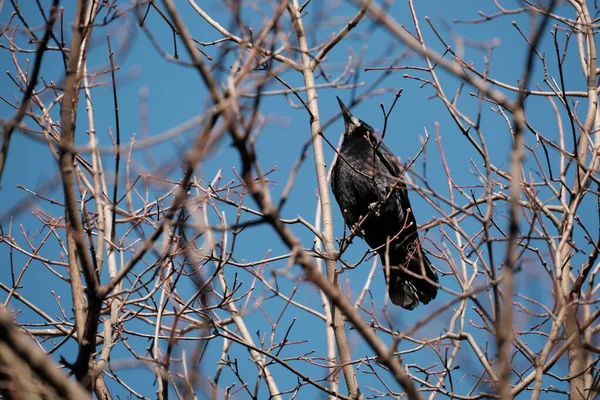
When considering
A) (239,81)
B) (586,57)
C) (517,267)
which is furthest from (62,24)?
(586,57)

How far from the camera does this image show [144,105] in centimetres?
256

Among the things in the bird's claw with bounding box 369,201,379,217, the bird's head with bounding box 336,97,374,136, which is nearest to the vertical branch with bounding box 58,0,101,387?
the bird's claw with bounding box 369,201,379,217

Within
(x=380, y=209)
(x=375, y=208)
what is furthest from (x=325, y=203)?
(x=380, y=209)

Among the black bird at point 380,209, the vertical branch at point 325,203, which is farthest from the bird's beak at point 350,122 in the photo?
the vertical branch at point 325,203

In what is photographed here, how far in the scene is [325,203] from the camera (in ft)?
14.0

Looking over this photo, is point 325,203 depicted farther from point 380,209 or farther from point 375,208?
point 380,209

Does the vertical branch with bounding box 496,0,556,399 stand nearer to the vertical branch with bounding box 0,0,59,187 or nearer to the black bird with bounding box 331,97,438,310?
the vertical branch with bounding box 0,0,59,187

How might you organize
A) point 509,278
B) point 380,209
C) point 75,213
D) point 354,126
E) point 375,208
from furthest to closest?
point 354,126, point 380,209, point 375,208, point 75,213, point 509,278

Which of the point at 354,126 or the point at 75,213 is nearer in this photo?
the point at 75,213

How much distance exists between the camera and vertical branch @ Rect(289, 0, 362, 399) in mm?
3809

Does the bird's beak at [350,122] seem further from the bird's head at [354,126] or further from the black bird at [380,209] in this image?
the black bird at [380,209]

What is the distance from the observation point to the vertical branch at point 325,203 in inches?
150

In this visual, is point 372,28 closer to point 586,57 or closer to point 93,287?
point 93,287

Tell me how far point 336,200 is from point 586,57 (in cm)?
256
